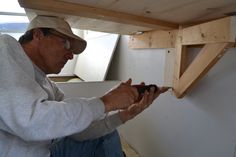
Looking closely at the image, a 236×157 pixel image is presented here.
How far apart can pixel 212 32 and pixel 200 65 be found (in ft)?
0.51

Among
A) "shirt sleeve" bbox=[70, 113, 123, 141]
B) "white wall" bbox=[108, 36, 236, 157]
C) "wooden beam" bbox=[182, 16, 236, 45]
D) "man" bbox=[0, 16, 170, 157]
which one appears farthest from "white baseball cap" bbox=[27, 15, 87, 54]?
"white wall" bbox=[108, 36, 236, 157]

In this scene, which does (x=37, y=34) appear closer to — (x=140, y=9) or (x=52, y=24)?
(x=52, y=24)

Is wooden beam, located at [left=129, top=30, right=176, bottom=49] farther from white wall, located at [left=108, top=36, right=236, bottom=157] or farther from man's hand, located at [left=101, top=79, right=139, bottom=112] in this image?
man's hand, located at [left=101, top=79, right=139, bottom=112]

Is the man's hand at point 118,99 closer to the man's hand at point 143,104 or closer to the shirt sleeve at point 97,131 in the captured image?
the man's hand at point 143,104

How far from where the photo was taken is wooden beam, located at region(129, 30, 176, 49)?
4.48 ft

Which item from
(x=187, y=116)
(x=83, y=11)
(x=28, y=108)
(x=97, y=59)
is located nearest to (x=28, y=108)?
(x=28, y=108)

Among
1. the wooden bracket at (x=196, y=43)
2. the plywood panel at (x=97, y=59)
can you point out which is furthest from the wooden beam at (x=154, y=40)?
the plywood panel at (x=97, y=59)

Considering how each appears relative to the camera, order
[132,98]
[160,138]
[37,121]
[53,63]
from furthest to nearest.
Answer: [160,138]
[53,63]
[132,98]
[37,121]

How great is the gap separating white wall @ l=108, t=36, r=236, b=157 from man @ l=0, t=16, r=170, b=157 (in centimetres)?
26

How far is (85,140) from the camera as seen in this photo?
1.18 metres

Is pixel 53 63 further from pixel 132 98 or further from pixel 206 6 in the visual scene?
pixel 206 6

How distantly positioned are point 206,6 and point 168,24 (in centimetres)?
40

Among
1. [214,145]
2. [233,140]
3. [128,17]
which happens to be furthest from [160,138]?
[128,17]

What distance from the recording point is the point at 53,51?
0.94m
